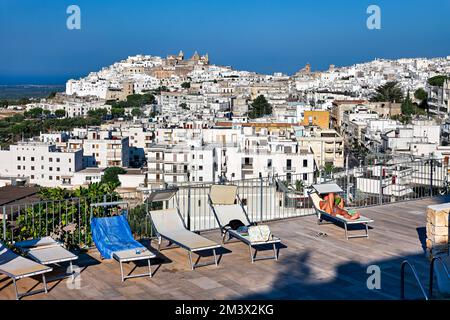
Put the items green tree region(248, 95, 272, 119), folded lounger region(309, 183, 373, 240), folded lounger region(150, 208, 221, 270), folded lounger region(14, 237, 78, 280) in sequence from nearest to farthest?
1. folded lounger region(14, 237, 78, 280)
2. folded lounger region(150, 208, 221, 270)
3. folded lounger region(309, 183, 373, 240)
4. green tree region(248, 95, 272, 119)

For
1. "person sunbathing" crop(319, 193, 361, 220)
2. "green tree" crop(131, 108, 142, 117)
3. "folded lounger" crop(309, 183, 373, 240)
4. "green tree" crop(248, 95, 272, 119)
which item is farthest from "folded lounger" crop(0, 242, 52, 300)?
"green tree" crop(131, 108, 142, 117)

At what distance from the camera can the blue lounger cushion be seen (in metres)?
5.72

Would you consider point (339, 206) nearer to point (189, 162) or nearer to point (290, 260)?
point (290, 260)

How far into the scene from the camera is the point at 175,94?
3723 inches

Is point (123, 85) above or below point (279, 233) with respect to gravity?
above

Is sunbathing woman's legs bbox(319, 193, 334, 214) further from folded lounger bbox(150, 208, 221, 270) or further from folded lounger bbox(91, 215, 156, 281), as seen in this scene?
folded lounger bbox(91, 215, 156, 281)

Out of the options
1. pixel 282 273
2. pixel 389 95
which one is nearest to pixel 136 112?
pixel 389 95

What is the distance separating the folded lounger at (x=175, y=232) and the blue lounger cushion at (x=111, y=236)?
359 mm

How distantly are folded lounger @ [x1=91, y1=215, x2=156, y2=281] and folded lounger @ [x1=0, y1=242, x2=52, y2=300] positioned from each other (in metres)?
0.63

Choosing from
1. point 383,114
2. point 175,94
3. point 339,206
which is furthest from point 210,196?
point 175,94

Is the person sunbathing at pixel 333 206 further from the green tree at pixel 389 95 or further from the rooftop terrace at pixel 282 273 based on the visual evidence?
the green tree at pixel 389 95
